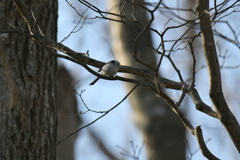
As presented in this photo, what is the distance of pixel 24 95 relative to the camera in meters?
2.33

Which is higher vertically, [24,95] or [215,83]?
[24,95]

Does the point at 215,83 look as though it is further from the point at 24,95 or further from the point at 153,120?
the point at 153,120

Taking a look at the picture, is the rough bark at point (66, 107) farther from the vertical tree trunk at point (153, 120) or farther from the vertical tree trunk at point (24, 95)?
the vertical tree trunk at point (24, 95)

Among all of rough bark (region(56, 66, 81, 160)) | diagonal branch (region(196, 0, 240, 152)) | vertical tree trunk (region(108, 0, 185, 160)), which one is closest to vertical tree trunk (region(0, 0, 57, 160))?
diagonal branch (region(196, 0, 240, 152))

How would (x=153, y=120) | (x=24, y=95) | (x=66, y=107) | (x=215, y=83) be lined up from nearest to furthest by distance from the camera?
(x=215, y=83) < (x=24, y=95) < (x=153, y=120) < (x=66, y=107)

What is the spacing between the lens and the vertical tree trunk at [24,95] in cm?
221

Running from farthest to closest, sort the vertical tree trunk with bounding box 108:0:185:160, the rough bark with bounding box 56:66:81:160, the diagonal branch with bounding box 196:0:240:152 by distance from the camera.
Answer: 1. the rough bark with bounding box 56:66:81:160
2. the vertical tree trunk with bounding box 108:0:185:160
3. the diagonal branch with bounding box 196:0:240:152

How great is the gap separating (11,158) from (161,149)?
270 cm

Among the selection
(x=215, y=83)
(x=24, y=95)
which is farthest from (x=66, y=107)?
(x=215, y=83)

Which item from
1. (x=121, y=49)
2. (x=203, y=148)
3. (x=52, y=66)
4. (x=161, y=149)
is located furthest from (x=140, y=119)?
(x=203, y=148)

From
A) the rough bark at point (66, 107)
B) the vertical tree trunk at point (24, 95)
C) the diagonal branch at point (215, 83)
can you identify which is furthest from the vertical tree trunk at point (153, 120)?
the diagonal branch at point (215, 83)

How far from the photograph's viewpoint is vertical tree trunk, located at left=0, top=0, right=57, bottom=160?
2211 mm

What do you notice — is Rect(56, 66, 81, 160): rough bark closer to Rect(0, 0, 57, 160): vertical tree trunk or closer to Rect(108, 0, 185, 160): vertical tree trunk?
Rect(108, 0, 185, 160): vertical tree trunk

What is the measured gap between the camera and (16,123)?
224 cm
